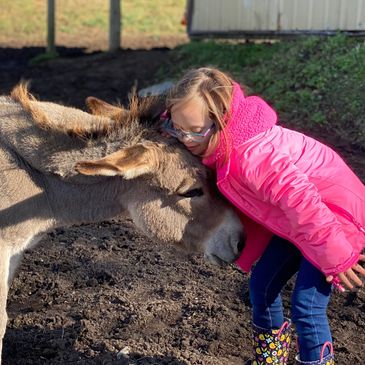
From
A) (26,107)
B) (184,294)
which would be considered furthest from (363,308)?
(26,107)

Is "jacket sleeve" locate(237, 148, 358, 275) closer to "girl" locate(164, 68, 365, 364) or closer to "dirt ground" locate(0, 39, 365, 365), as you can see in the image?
"girl" locate(164, 68, 365, 364)

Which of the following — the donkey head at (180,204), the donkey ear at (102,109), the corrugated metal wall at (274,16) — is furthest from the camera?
the corrugated metal wall at (274,16)

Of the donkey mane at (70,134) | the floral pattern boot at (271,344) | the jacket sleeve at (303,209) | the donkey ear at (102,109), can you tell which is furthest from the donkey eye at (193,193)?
the floral pattern boot at (271,344)

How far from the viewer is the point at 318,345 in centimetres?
376

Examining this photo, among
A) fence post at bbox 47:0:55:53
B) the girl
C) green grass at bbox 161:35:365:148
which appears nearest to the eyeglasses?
the girl

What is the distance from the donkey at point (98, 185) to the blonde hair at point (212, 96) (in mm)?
286

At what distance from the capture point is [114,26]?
1589 centimetres

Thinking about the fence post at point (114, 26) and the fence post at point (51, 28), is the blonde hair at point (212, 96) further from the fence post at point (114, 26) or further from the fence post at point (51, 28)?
the fence post at point (51, 28)

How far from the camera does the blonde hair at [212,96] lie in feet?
12.1

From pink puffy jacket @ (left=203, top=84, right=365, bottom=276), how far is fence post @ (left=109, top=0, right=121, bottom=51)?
40.2ft

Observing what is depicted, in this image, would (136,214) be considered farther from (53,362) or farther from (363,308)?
(363,308)

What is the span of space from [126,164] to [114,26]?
12.7 metres

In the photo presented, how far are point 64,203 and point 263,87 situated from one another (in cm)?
665

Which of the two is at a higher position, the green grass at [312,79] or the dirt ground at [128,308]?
the green grass at [312,79]
